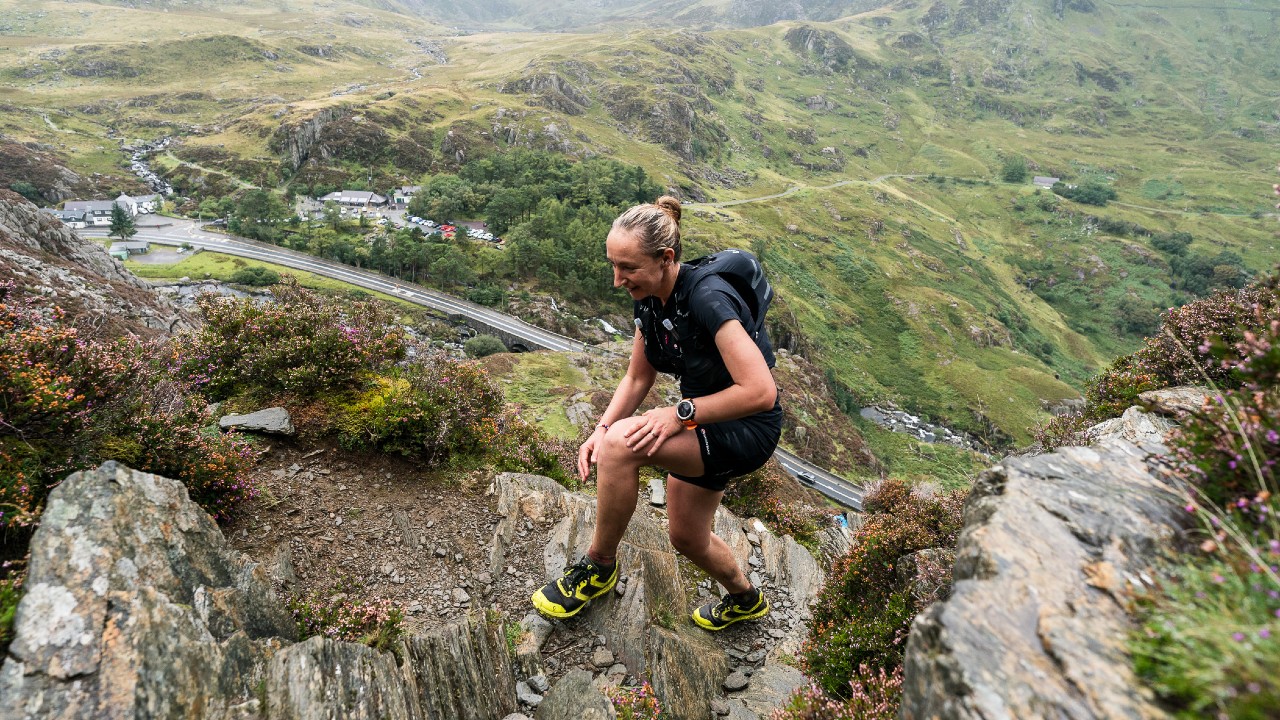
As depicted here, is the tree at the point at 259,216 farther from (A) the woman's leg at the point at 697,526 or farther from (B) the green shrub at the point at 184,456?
(A) the woman's leg at the point at 697,526

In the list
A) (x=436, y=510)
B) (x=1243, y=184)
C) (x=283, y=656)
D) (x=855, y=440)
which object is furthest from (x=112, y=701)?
(x=1243, y=184)

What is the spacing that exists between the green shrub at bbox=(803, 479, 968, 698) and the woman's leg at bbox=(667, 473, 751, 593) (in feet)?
4.33

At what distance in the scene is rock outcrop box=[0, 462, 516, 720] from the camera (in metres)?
2.87

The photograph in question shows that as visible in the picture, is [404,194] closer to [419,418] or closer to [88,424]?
[419,418]

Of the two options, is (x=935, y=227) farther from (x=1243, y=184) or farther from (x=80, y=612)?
(x=80, y=612)

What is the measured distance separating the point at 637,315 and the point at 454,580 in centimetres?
399

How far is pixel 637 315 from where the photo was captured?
5164 mm

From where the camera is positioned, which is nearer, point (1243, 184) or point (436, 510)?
point (436, 510)

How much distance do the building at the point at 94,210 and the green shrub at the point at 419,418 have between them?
125964mm

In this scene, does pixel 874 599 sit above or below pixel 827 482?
above

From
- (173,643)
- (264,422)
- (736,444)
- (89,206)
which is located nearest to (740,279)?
(736,444)

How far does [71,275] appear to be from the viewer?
22.9 meters

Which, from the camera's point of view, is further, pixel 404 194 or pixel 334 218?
pixel 404 194

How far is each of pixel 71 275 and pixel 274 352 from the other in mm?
23808
